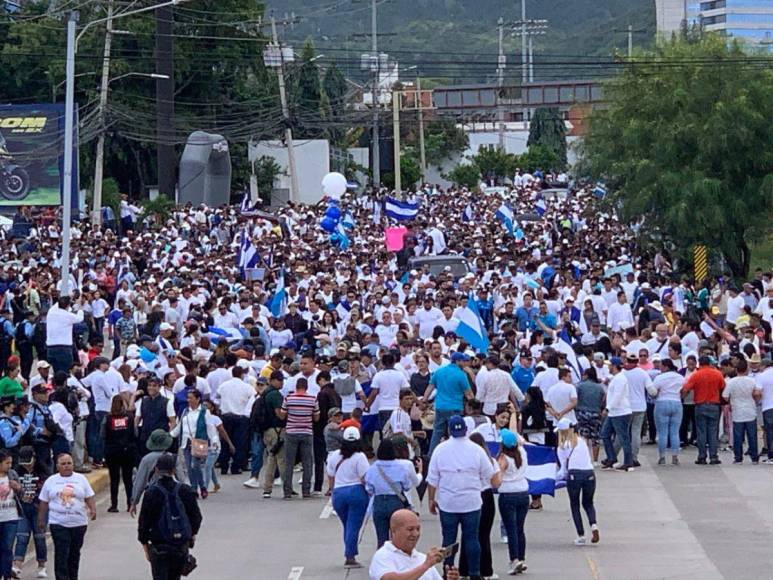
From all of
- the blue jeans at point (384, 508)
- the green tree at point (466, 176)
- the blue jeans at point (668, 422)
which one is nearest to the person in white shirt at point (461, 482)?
the blue jeans at point (384, 508)

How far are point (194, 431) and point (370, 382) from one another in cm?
287

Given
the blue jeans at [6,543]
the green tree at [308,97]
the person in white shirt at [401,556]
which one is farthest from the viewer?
the green tree at [308,97]

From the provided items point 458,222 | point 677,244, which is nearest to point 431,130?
point 458,222

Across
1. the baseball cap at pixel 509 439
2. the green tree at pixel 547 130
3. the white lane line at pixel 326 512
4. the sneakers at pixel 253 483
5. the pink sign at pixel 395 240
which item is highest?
the green tree at pixel 547 130

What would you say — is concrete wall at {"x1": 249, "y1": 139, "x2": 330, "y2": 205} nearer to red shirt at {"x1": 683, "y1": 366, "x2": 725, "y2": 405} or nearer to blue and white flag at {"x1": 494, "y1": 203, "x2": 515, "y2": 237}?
blue and white flag at {"x1": 494, "y1": 203, "x2": 515, "y2": 237}

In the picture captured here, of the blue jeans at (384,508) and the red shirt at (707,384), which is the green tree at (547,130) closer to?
the red shirt at (707,384)

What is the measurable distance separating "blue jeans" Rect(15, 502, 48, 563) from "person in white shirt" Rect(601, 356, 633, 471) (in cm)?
852

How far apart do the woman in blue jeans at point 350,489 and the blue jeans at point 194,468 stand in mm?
4282

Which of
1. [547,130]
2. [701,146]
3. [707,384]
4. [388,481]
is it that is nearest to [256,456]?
[707,384]

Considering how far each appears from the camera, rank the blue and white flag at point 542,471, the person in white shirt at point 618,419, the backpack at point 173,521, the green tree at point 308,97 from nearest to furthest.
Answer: the backpack at point 173,521 < the blue and white flag at point 542,471 < the person in white shirt at point 618,419 < the green tree at point 308,97

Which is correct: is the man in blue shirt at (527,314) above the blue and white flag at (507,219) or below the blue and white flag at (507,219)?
below

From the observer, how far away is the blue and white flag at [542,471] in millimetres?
17219

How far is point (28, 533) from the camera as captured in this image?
1638 cm

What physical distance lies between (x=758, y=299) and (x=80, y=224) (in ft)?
80.5
